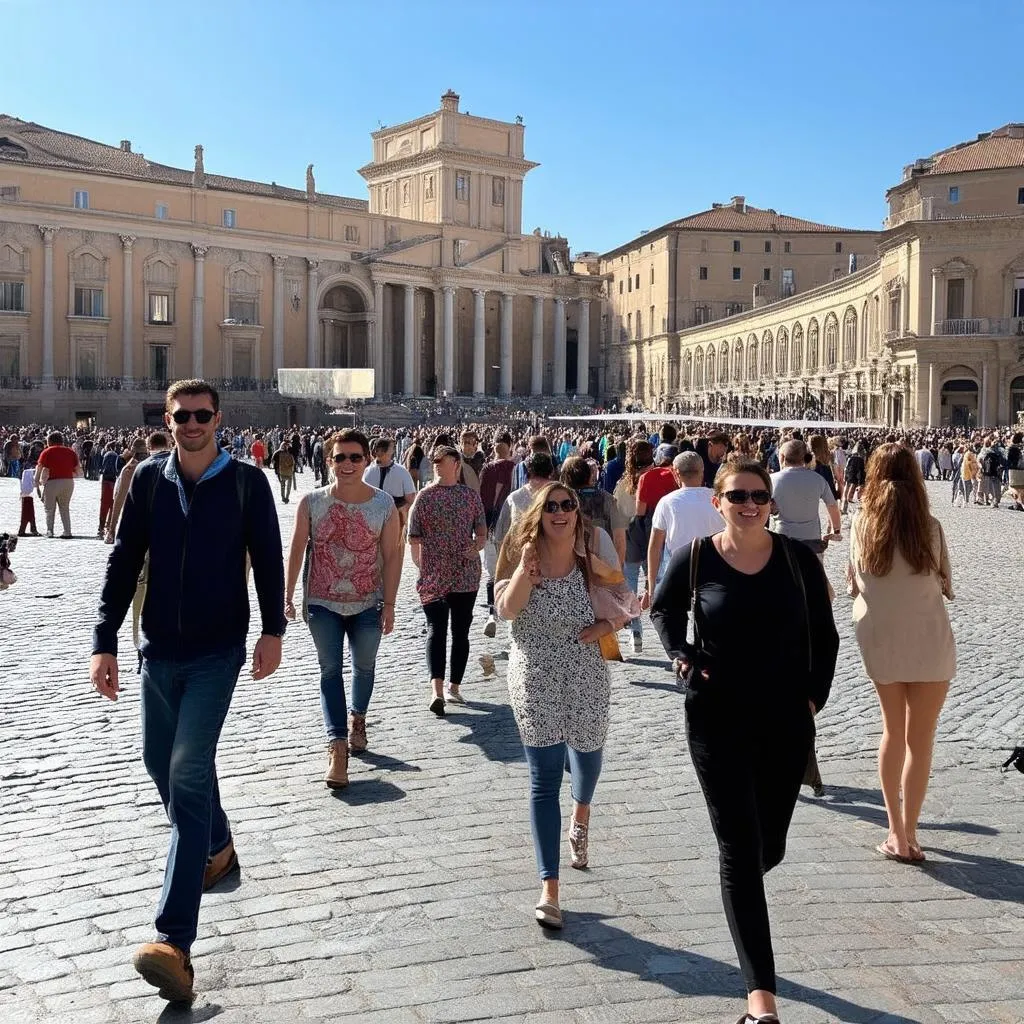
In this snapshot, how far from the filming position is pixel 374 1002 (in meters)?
3.63

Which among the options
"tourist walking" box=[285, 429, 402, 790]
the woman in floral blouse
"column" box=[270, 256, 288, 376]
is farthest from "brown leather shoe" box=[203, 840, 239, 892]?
"column" box=[270, 256, 288, 376]

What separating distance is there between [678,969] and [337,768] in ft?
7.71

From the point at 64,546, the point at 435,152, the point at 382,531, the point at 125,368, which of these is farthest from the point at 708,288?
the point at 382,531

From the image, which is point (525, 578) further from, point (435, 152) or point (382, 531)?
point (435, 152)

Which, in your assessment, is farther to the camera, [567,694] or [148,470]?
[567,694]

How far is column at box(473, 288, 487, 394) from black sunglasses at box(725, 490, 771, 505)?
6915 cm

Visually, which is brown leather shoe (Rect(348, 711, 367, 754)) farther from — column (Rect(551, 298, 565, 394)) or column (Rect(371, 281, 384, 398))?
column (Rect(551, 298, 565, 394))

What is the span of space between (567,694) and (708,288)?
74.6 m

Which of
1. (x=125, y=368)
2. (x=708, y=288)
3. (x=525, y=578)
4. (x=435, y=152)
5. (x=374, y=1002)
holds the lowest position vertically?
(x=374, y=1002)

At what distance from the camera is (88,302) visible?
56.9m

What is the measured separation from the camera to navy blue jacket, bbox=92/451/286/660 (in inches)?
157

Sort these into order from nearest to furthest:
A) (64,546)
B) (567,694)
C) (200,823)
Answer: (200,823) < (567,694) < (64,546)

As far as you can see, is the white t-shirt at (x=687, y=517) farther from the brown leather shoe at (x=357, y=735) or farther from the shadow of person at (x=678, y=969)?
the shadow of person at (x=678, y=969)

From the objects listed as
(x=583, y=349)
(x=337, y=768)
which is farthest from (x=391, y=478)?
(x=583, y=349)
